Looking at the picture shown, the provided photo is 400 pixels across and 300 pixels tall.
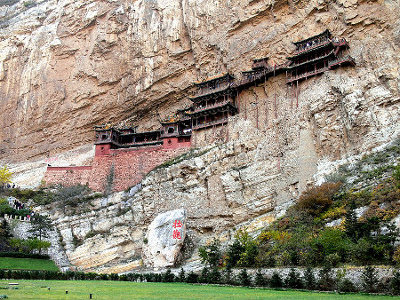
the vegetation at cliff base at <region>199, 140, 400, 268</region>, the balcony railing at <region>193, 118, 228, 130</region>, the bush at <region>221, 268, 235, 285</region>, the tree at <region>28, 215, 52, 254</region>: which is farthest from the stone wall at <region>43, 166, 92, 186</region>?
the bush at <region>221, 268, 235, 285</region>

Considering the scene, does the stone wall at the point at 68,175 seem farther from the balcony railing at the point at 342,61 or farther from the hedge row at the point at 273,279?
the balcony railing at the point at 342,61

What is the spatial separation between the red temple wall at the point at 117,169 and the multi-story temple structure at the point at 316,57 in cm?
1208

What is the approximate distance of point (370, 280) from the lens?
14.6 meters

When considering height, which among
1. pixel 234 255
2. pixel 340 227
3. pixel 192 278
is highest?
pixel 340 227

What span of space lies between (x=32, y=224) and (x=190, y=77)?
22065 millimetres

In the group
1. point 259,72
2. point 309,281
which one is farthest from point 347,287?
point 259,72

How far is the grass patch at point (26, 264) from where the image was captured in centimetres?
2659

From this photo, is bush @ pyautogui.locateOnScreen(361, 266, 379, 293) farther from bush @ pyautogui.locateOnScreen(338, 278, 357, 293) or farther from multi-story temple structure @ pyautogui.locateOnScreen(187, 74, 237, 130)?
multi-story temple structure @ pyautogui.locateOnScreen(187, 74, 237, 130)

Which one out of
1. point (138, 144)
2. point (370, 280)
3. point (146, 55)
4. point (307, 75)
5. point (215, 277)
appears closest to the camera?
point (370, 280)

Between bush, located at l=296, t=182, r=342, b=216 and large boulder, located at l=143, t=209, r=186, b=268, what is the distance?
372 inches

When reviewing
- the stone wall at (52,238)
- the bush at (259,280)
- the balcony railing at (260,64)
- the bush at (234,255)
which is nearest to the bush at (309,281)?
the bush at (259,280)

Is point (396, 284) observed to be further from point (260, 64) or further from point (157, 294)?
point (260, 64)

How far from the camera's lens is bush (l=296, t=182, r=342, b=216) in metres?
23.1

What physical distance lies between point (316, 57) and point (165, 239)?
64.1 ft
